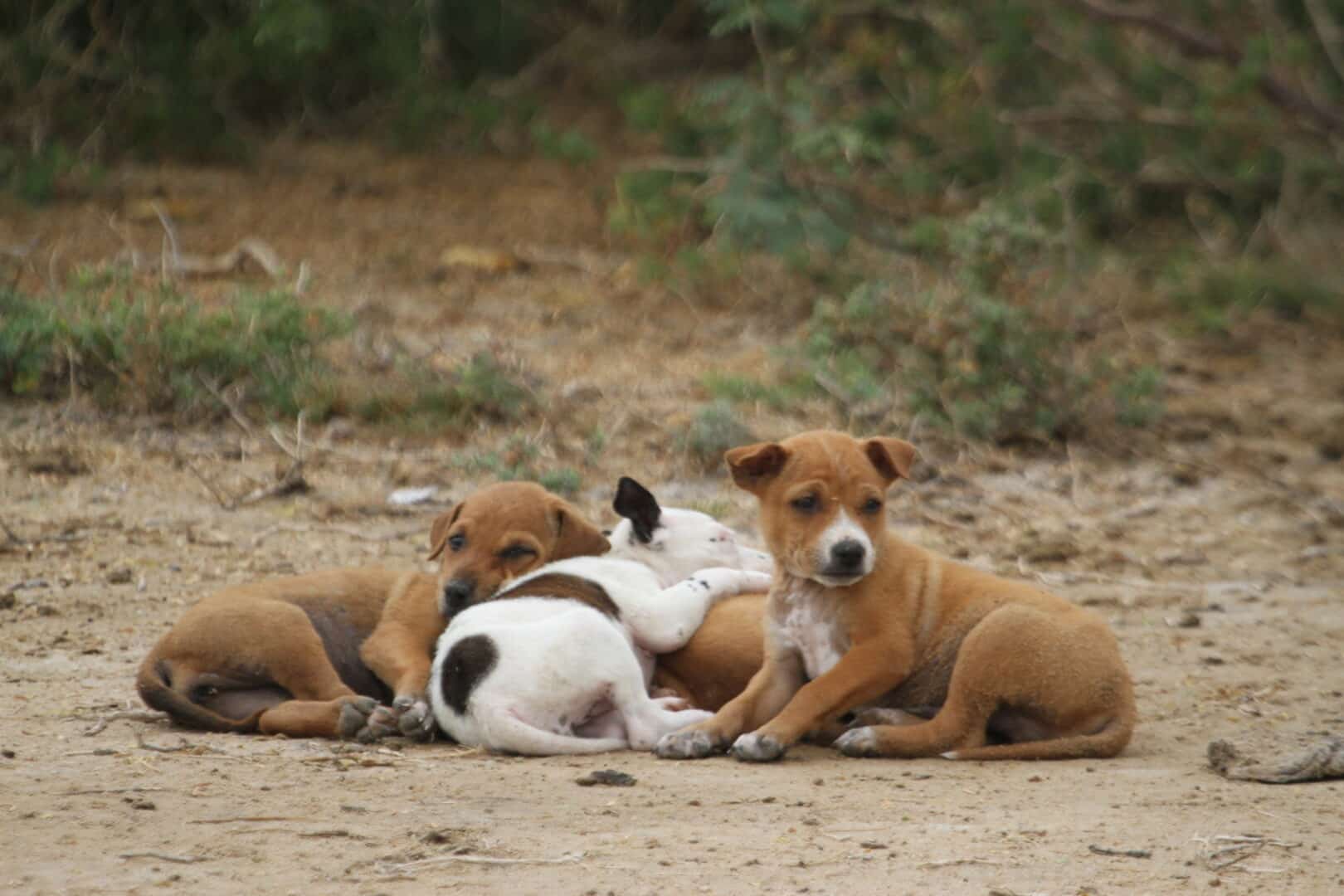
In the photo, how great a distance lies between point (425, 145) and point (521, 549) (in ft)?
32.0

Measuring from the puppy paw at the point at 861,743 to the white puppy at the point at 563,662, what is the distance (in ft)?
1.70

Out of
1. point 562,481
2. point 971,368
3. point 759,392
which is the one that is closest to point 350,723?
point 562,481

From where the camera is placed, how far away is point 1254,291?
13.8 meters

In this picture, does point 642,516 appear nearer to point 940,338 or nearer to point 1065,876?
point 1065,876

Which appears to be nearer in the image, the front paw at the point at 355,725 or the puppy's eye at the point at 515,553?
the front paw at the point at 355,725

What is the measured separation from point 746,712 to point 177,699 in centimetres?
192

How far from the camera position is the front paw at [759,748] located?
20.1 feet

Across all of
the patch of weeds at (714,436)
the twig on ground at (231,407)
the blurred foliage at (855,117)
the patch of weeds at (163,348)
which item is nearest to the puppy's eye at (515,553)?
the patch of weeds at (714,436)

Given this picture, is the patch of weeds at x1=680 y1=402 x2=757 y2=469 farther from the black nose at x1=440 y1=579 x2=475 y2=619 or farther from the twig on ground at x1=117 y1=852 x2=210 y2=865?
the twig on ground at x1=117 y1=852 x2=210 y2=865

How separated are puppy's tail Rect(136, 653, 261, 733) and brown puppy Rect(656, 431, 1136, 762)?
1.49m

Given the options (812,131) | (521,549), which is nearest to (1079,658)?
(521,549)

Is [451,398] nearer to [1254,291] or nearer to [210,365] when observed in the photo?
[210,365]

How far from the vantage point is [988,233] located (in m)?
11.2

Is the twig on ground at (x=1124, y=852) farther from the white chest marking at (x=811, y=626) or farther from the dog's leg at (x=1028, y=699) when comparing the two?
the white chest marking at (x=811, y=626)
